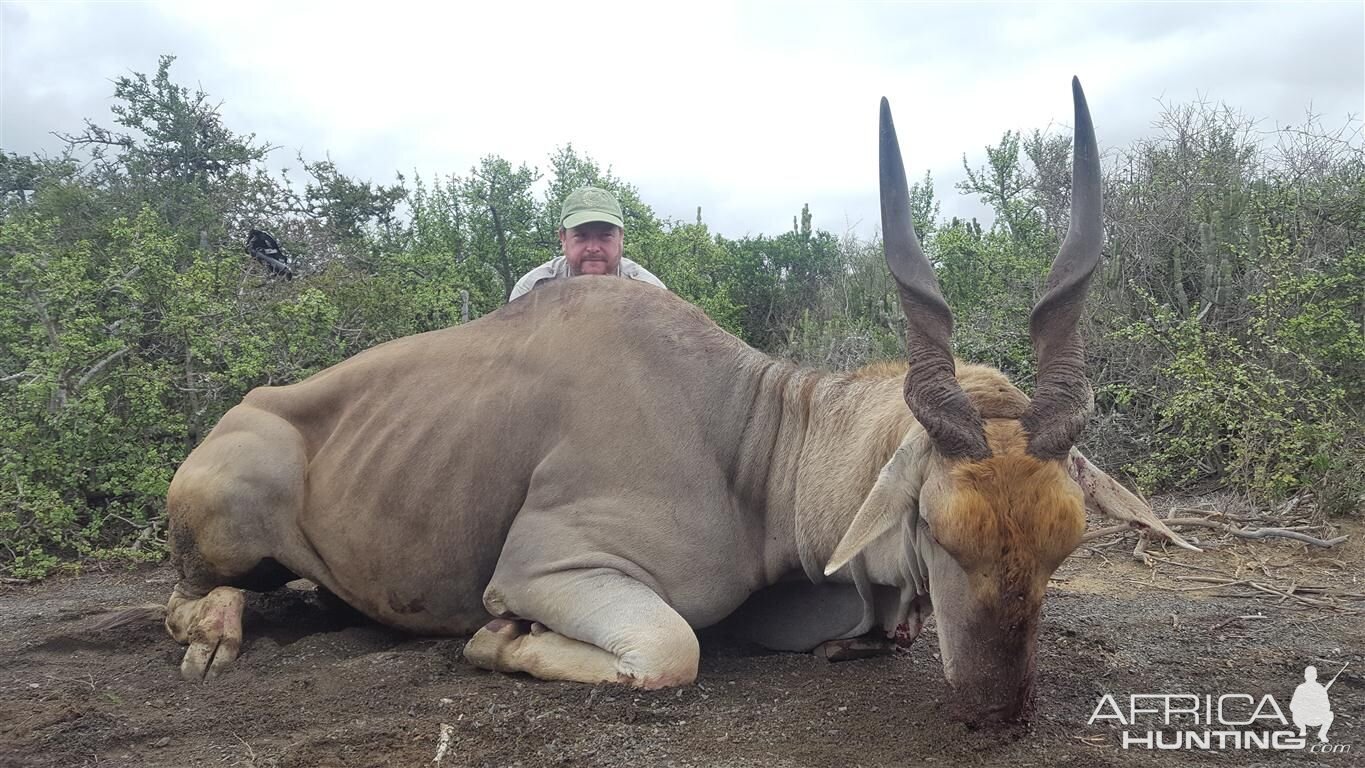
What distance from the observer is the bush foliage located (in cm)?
776

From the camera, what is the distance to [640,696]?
3.74 metres

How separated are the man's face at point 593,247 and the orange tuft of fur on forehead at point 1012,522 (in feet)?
16.6

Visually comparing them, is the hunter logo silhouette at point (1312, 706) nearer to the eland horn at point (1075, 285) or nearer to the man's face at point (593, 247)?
the eland horn at point (1075, 285)

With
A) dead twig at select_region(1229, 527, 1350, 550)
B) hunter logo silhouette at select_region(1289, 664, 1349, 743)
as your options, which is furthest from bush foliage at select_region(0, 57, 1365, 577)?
hunter logo silhouette at select_region(1289, 664, 1349, 743)

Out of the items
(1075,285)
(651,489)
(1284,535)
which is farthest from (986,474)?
(1284,535)

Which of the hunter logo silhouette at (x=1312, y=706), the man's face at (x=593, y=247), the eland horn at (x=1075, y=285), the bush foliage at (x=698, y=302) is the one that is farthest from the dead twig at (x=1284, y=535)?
the man's face at (x=593, y=247)

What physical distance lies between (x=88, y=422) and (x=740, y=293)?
10702mm

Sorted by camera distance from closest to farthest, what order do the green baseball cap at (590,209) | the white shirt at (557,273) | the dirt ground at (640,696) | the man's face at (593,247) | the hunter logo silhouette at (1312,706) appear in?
the dirt ground at (640,696) < the hunter logo silhouette at (1312,706) < the green baseball cap at (590,209) < the man's face at (593,247) < the white shirt at (557,273)

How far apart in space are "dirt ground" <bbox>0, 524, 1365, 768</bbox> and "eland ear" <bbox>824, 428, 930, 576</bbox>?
0.70 meters

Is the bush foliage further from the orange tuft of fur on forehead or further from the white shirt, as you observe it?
the orange tuft of fur on forehead

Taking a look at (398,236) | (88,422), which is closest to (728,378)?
(88,422)

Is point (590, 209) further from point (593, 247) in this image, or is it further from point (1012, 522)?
point (1012, 522)

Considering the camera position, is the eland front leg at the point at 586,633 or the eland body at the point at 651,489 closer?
the eland body at the point at 651,489

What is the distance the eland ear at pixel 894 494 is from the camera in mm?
3512
